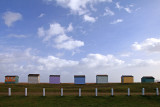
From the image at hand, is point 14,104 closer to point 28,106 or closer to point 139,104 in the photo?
point 28,106

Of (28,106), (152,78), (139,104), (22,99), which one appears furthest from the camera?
(152,78)

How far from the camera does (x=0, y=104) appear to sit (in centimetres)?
2045

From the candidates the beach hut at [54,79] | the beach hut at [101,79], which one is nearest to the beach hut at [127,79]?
the beach hut at [101,79]

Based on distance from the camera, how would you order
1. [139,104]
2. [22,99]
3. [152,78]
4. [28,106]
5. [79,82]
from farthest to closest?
1. [152,78]
2. [79,82]
3. [22,99]
4. [139,104]
5. [28,106]

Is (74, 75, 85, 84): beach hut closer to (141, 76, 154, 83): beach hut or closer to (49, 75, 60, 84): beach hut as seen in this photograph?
(49, 75, 60, 84): beach hut

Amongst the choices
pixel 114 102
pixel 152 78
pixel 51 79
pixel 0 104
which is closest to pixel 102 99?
pixel 114 102

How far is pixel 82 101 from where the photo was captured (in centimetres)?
2172

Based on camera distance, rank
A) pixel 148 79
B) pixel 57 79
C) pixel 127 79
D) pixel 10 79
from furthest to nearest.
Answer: pixel 148 79, pixel 127 79, pixel 10 79, pixel 57 79

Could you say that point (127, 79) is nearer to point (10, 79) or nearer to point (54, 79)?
point (54, 79)

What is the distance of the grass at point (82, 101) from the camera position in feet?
66.4

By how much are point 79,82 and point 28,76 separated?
17.0 m

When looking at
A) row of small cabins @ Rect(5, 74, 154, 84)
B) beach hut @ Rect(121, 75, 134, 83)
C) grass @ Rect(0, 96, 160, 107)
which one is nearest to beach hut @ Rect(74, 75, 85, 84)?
row of small cabins @ Rect(5, 74, 154, 84)

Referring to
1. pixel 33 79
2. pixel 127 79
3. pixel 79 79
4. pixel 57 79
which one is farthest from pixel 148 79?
pixel 33 79

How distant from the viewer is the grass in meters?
20.2
